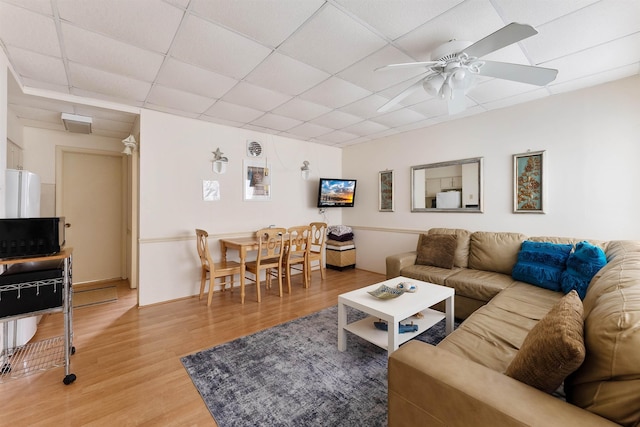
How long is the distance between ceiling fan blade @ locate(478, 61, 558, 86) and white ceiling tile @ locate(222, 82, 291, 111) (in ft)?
6.27

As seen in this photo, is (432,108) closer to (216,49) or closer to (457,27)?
(457,27)

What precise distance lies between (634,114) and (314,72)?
3095 mm

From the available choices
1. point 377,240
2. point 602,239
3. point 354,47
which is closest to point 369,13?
point 354,47

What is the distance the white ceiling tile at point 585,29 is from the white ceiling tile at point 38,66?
149 inches

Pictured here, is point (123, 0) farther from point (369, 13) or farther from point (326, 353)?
point (326, 353)

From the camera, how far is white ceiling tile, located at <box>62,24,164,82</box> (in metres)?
1.92

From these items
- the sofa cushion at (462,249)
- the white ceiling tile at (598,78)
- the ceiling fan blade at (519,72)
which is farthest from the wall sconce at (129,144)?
the white ceiling tile at (598,78)

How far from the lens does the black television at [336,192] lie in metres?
4.95

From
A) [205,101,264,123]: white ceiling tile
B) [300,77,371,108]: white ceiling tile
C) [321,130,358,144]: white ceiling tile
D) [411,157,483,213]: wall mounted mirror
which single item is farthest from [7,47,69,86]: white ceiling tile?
[411,157,483,213]: wall mounted mirror

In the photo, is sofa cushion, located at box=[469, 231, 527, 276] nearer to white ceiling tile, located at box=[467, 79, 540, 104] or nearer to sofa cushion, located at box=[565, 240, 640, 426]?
white ceiling tile, located at box=[467, 79, 540, 104]

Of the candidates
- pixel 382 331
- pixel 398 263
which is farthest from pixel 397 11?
pixel 398 263

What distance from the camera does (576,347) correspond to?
0.86 metres

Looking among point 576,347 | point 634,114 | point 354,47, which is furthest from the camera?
point 634,114

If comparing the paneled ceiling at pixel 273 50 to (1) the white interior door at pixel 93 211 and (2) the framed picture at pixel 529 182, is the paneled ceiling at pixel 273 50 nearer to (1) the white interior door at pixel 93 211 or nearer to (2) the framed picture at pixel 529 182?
(2) the framed picture at pixel 529 182
